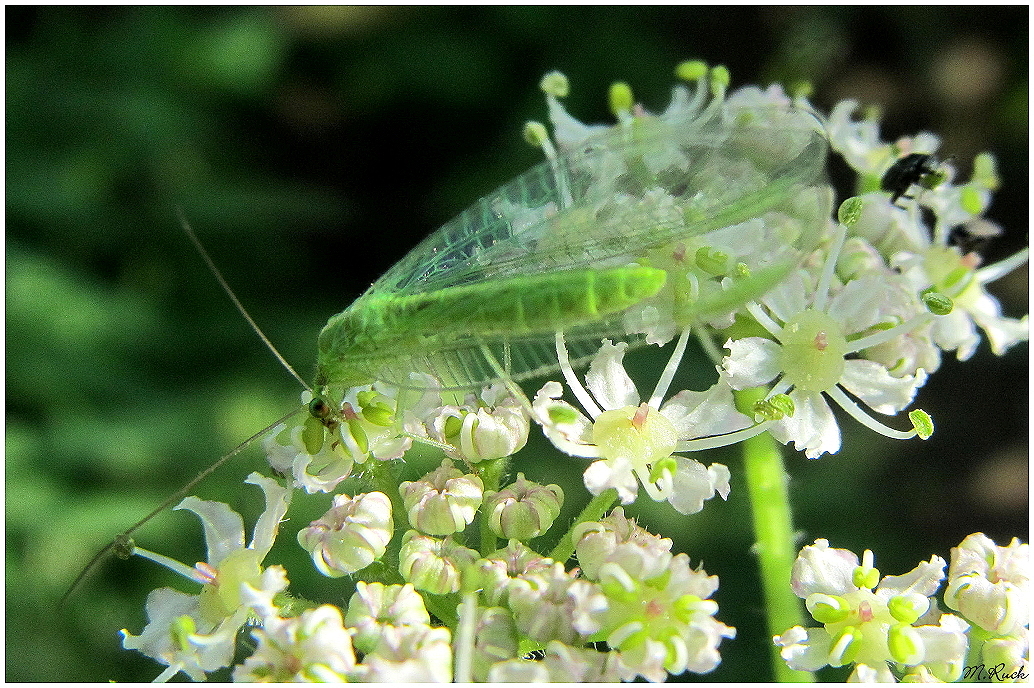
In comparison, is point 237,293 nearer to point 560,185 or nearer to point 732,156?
point 560,185

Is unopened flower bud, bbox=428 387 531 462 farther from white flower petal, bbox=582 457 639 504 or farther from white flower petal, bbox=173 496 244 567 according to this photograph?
white flower petal, bbox=173 496 244 567

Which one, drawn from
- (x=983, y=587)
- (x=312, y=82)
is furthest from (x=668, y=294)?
(x=312, y=82)

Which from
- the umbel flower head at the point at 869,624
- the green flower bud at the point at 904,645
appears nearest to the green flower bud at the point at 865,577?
the umbel flower head at the point at 869,624

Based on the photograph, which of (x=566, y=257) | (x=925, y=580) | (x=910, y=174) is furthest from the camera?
(x=910, y=174)

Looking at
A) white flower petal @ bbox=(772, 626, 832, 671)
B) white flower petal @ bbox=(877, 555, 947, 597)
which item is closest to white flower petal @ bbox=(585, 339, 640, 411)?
white flower petal @ bbox=(772, 626, 832, 671)

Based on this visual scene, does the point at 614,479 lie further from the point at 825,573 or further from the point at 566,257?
the point at 566,257

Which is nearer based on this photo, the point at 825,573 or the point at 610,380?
the point at 825,573

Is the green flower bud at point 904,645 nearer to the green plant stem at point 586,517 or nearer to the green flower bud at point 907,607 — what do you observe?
the green flower bud at point 907,607

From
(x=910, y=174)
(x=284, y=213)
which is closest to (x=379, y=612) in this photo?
(x=910, y=174)
